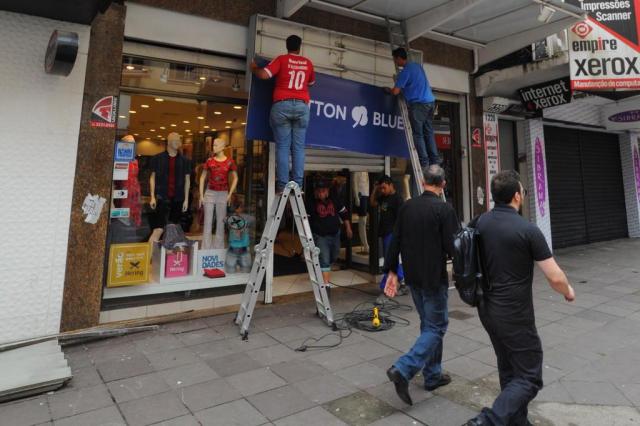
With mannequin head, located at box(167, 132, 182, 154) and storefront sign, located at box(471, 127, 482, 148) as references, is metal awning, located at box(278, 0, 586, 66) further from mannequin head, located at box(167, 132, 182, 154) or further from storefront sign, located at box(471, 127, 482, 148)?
mannequin head, located at box(167, 132, 182, 154)

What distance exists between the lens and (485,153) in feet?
28.8

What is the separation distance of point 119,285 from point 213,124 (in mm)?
2598

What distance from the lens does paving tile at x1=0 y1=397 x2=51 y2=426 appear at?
2.89 metres

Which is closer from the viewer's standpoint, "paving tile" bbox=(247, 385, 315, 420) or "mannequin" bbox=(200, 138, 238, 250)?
"paving tile" bbox=(247, 385, 315, 420)

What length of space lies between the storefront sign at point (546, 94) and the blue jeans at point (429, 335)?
744cm

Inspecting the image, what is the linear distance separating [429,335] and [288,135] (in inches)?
122

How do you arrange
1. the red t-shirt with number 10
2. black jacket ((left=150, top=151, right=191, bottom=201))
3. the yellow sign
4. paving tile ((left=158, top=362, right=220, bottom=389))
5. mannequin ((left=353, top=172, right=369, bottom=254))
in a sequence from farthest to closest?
1. mannequin ((left=353, top=172, right=369, bottom=254))
2. black jacket ((left=150, top=151, right=191, bottom=201))
3. the red t-shirt with number 10
4. the yellow sign
5. paving tile ((left=158, top=362, right=220, bottom=389))

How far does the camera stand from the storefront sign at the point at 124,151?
16.7 ft

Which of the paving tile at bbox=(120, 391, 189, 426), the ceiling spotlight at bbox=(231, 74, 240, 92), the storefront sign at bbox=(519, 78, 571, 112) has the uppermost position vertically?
the storefront sign at bbox=(519, 78, 571, 112)

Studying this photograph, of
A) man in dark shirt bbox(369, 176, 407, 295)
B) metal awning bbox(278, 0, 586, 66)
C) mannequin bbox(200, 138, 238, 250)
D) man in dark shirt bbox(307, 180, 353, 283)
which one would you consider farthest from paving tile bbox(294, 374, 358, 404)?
metal awning bbox(278, 0, 586, 66)

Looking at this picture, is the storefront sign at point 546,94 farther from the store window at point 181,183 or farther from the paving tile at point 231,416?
the paving tile at point 231,416

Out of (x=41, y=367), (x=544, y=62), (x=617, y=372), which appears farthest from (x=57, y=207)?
(x=544, y=62)

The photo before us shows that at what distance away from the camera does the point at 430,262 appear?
3307 mm

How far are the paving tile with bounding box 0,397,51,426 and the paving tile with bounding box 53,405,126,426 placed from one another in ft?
0.56
